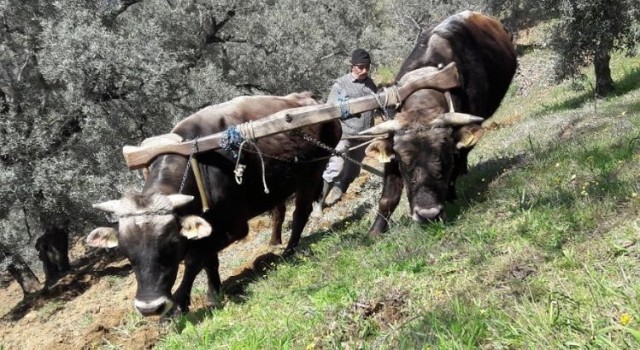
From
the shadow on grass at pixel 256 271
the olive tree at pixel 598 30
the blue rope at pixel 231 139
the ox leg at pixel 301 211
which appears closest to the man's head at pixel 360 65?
the ox leg at pixel 301 211

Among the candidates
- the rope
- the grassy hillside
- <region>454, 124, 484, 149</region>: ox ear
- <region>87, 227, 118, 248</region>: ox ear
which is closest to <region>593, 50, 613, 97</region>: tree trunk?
the grassy hillside

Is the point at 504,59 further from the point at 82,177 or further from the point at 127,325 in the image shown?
the point at 82,177

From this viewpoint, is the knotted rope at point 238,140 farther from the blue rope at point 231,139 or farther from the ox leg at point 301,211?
the ox leg at point 301,211

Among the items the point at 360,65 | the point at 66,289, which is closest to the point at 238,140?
the point at 360,65

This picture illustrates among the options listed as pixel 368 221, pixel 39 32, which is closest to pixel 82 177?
pixel 39 32

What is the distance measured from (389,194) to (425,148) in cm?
88

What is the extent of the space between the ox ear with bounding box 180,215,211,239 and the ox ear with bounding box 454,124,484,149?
2620 millimetres

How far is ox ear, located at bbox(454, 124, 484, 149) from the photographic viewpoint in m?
6.07

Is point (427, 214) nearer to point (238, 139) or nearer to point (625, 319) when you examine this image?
point (238, 139)

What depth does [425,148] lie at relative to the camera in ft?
19.2

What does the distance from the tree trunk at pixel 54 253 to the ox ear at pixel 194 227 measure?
Answer: 10.8 meters

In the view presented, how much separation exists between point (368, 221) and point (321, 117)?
6.14 ft

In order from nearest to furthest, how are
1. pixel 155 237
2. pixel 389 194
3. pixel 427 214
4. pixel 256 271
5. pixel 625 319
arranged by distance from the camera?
pixel 625 319, pixel 155 237, pixel 427 214, pixel 389 194, pixel 256 271

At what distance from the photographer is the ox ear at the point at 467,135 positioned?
19.9 ft
